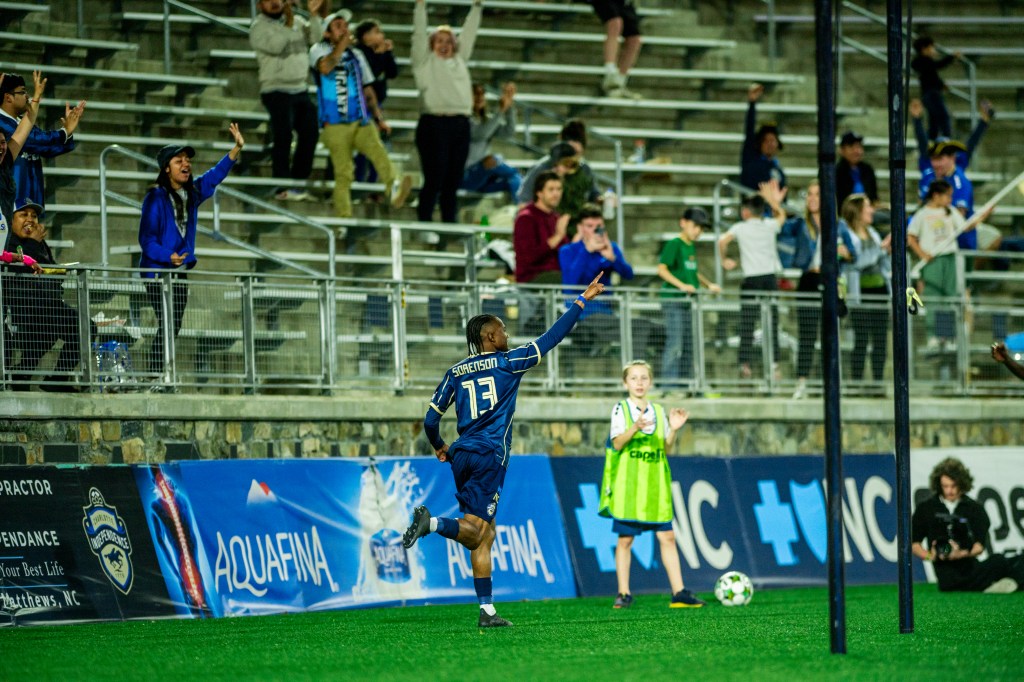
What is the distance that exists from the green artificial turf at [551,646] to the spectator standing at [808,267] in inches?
192

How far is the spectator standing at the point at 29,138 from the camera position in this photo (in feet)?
47.8

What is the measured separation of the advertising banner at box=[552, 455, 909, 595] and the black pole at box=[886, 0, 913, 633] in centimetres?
589

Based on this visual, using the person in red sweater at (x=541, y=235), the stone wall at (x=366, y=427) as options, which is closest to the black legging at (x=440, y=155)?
the person in red sweater at (x=541, y=235)

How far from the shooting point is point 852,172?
2092 cm

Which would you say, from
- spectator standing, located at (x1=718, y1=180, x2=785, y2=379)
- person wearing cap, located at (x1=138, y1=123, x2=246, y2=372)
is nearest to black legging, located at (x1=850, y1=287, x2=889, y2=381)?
spectator standing, located at (x1=718, y1=180, x2=785, y2=379)

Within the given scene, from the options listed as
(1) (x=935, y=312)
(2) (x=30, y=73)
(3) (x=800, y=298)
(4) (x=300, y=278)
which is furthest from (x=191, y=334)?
(1) (x=935, y=312)

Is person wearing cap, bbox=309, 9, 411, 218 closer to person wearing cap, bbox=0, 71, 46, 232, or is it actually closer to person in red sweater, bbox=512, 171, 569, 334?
person in red sweater, bbox=512, 171, 569, 334

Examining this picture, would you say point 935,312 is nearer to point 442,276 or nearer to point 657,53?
point 442,276

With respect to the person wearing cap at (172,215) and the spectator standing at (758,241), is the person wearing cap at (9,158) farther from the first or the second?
the spectator standing at (758,241)

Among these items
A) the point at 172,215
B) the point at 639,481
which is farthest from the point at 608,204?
the point at 639,481

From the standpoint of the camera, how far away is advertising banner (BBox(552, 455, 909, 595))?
627 inches

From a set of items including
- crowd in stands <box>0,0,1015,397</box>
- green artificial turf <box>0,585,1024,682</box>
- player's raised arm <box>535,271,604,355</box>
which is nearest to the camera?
green artificial turf <box>0,585,1024,682</box>

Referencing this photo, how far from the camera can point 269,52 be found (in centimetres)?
1864

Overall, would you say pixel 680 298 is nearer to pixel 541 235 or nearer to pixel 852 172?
pixel 541 235
